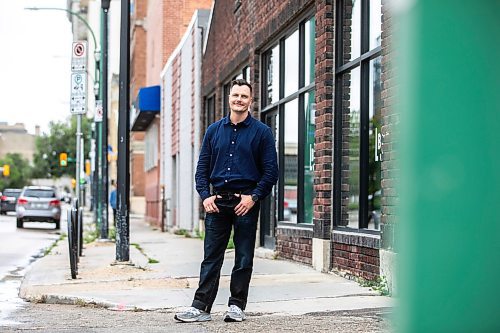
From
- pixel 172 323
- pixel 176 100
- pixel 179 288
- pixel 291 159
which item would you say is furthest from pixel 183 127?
pixel 172 323

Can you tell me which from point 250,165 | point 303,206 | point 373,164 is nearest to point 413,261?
point 250,165

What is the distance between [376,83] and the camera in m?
9.43

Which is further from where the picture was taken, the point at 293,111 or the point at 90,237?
the point at 90,237

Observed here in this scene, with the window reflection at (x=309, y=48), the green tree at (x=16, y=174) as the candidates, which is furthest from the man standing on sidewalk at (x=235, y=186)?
the green tree at (x=16, y=174)

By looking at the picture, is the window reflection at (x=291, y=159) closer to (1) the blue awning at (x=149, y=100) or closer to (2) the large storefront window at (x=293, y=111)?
(2) the large storefront window at (x=293, y=111)

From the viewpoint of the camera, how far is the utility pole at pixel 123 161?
12.3 m

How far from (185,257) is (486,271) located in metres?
14.0

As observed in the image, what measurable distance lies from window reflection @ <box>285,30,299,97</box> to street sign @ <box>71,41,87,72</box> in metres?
5.69

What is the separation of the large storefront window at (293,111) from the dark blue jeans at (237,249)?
17.0 ft

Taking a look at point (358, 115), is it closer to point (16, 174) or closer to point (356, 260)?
point (356, 260)

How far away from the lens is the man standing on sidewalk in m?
6.72

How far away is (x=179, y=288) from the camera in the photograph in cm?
969

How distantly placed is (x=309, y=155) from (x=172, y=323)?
18.2 ft

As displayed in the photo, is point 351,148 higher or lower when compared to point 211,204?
higher
